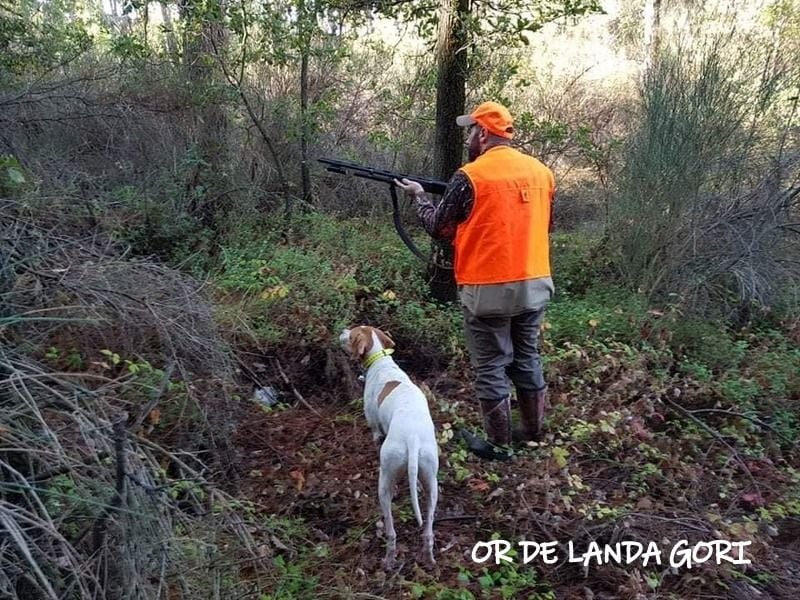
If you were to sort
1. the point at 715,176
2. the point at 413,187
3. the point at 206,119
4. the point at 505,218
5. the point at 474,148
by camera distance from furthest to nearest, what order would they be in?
the point at 206,119 → the point at 715,176 → the point at 413,187 → the point at 474,148 → the point at 505,218

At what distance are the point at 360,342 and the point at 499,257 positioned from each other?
1056mm

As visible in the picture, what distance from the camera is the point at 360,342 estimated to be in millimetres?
4336

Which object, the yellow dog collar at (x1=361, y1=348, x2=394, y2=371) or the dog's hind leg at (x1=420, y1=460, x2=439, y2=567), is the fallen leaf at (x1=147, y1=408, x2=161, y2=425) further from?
the dog's hind leg at (x1=420, y1=460, x2=439, y2=567)

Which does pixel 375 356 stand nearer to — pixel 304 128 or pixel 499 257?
pixel 499 257

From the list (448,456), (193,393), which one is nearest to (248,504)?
(193,393)

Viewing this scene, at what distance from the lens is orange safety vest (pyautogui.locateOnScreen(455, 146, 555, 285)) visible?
4098 millimetres

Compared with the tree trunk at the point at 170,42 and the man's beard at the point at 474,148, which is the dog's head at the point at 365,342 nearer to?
the man's beard at the point at 474,148

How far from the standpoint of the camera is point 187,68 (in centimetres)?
800

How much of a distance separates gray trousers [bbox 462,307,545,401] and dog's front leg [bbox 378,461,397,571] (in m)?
1.24

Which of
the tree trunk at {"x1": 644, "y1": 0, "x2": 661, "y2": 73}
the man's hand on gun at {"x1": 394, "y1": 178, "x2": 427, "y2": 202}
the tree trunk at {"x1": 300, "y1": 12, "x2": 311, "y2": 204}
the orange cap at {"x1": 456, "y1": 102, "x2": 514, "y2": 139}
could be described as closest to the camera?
the orange cap at {"x1": 456, "y1": 102, "x2": 514, "y2": 139}

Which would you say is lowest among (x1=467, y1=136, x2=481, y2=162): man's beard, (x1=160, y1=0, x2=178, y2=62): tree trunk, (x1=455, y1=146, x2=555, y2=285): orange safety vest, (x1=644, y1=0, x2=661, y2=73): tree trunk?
(x1=455, y1=146, x2=555, y2=285): orange safety vest

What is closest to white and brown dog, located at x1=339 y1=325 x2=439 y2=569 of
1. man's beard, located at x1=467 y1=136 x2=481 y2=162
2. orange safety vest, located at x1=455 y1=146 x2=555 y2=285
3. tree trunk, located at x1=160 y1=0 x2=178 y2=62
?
orange safety vest, located at x1=455 y1=146 x2=555 y2=285

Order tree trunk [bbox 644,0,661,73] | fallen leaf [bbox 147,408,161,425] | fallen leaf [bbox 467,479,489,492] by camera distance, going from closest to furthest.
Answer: fallen leaf [bbox 147,408,161,425] → fallen leaf [bbox 467,479,489,492] → tree trunk [bbox 644,0,661,73]

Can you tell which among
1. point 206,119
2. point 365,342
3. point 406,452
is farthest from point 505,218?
point 206,119
